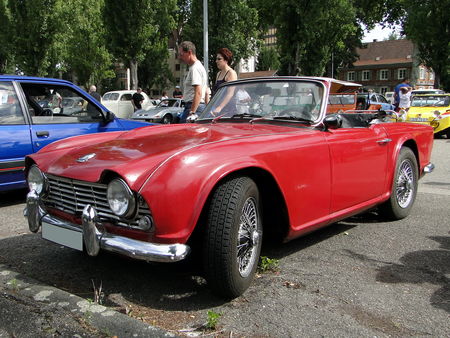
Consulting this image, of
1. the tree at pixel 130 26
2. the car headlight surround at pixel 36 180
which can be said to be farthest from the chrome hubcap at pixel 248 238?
the tree at pixel 130 26

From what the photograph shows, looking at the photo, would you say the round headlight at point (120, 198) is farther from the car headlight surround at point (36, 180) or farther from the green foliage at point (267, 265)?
the green foliage at point (267, 265)

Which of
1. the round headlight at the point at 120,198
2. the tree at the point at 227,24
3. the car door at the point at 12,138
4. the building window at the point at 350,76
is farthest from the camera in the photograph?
the building window at the point at 350,76

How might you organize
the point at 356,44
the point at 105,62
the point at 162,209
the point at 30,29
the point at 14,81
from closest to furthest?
1. the point at 162,209
2. the point at 14,81
3. the point at 30,29
4. the point at 105,62
5. the point at 356,44

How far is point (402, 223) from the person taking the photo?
459 centimetres

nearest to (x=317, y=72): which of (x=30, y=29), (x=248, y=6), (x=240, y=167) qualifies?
(x=248, y=6)

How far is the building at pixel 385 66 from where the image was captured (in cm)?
7131

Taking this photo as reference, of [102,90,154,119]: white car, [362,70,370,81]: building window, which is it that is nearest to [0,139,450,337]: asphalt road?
[102,90,154,119]: white car

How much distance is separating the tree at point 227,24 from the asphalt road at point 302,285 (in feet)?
102

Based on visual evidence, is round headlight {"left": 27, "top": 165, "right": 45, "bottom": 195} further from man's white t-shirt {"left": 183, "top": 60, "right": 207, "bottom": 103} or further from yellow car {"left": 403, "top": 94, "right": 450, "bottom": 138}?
yellow car {"left": 403, "top": 94, "right": 450, "bottom": 138}

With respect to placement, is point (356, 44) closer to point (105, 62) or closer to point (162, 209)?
point (105, 62)

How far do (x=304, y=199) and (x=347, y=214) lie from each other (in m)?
0.74

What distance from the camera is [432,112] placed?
13.9 metres

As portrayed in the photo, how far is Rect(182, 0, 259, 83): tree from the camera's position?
33.0 meters

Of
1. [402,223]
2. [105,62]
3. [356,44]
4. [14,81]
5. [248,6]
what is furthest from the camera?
[356,44]
